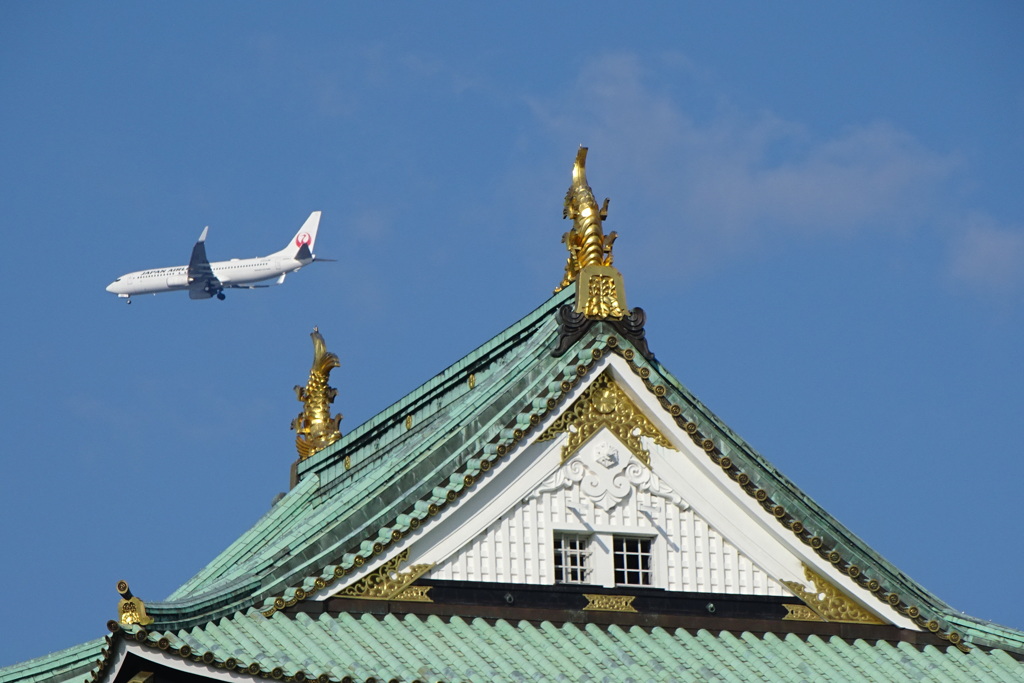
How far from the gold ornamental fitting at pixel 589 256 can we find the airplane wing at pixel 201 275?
107 m

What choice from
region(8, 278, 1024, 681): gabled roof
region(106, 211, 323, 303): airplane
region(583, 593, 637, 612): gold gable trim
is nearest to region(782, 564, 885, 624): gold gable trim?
region(8, 278, 1024, 681): gabled roof

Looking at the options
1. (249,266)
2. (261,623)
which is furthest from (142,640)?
(249,266)

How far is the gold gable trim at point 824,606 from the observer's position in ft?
75.4

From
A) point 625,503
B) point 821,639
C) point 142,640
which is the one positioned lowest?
point 142,640

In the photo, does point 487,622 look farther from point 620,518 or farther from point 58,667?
point 58,667

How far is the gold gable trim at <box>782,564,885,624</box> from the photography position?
22978 millimetres

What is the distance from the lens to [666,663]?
21594 mm

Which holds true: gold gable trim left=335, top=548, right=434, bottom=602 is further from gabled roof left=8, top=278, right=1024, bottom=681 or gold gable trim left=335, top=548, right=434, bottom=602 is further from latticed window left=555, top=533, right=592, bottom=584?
latticed window left=555, top=533, right=592, bottom=584

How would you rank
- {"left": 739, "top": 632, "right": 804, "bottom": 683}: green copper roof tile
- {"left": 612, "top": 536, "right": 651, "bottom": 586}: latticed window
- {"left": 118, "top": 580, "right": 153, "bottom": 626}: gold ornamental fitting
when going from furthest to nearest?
{"left": 612, "top": 536, "right": 651, "bottom": 586}: latticed window
{"left": 739, "top": 632, "right": 804, "bottom": 683}: green copper roof tile
{"left": 118, "top": 580, "right": 153, "bottom": 626}: gold ornamental fitting

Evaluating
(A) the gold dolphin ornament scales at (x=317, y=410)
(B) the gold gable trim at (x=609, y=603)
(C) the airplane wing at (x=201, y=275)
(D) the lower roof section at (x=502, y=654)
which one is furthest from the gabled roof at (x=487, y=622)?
(C) the airplane wing at (x=201, y=275)

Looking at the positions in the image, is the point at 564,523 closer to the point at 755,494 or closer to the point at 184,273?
the point at 755,494

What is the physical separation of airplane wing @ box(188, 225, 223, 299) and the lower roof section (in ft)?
363

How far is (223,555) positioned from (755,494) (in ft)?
31.4

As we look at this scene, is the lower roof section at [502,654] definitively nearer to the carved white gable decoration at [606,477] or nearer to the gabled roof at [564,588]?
the gabled roof at [564,588]
